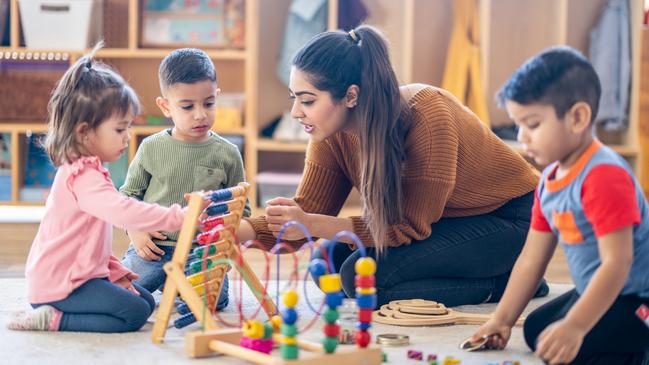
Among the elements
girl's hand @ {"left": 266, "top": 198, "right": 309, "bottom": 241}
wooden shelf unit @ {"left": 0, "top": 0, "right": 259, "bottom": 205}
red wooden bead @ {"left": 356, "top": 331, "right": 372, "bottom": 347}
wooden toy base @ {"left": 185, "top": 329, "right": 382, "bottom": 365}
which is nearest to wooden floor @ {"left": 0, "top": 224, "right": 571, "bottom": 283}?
wooden shelf unit @ {"left": 0, "top": 0, "right": 259, "bottom": 205}

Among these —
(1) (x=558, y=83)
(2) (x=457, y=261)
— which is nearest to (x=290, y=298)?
(1) (x=558, y=83)

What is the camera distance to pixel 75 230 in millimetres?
2010

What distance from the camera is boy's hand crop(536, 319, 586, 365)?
1569mm

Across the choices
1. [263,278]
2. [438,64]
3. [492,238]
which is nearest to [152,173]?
[263,278]

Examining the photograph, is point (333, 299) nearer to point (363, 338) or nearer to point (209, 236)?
point (363, 338)

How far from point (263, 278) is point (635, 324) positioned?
1.37m

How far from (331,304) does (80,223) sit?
65 cm

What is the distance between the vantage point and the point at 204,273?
2039 mm

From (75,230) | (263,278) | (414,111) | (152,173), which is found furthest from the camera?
(263,278)

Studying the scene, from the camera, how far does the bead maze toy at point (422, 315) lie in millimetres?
2172

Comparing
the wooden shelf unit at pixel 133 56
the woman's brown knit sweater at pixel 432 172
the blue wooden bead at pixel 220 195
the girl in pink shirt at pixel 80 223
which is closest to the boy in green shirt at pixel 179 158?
the woman's brown knit sweater at pixel 432 172

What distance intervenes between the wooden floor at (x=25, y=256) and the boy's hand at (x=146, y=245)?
57 centimetres

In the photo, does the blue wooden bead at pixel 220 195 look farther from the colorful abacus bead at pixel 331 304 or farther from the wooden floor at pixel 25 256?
the wooden floor at pixel 25 256

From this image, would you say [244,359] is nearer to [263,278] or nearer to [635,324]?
[635,324]
